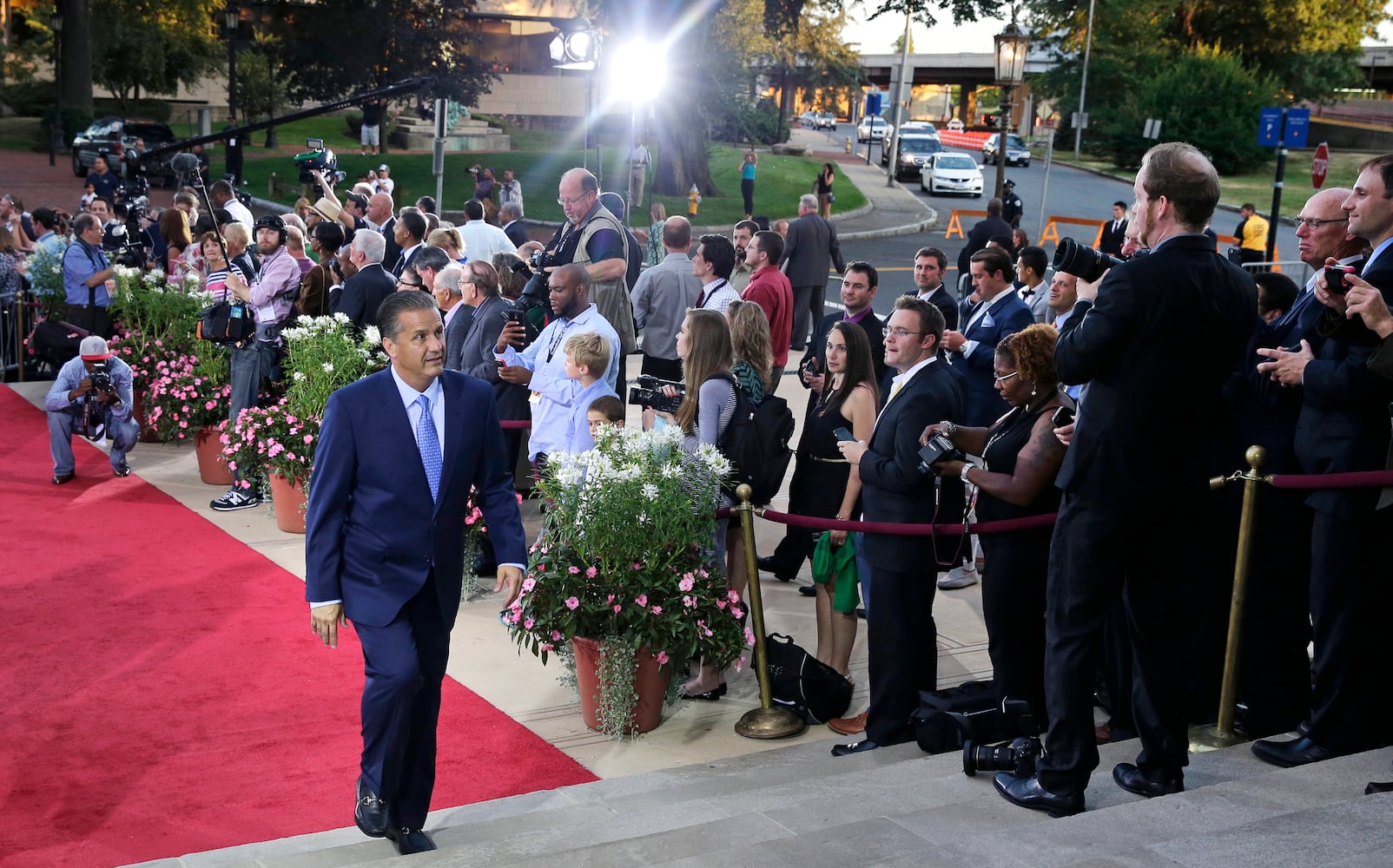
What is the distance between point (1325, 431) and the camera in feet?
16.7

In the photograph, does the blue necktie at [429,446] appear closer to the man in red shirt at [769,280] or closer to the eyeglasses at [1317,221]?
the eyeglasses at [1317,221]

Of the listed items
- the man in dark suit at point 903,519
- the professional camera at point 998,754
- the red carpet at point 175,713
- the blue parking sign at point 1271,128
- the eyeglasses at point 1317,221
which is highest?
the blue parking sign at point 1271,128

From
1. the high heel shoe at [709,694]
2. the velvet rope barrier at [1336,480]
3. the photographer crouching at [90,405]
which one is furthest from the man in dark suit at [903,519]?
the photographer crouching at [90,405]

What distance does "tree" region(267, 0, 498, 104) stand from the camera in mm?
45125

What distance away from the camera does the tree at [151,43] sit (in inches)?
2034

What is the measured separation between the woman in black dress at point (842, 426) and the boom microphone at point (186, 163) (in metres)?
10.1

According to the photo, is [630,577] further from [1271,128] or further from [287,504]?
[1271,128]

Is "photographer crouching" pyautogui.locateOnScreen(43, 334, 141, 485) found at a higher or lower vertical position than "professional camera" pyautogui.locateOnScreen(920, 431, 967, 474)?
lower

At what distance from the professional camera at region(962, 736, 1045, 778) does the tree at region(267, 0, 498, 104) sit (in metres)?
43.0

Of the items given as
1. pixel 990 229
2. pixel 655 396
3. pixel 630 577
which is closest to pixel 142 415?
pixel 655 396

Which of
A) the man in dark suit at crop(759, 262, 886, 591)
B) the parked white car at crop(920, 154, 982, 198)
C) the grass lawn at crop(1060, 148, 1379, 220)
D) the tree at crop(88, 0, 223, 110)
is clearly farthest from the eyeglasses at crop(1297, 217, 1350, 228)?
the tree at crop(88, 0, 223, 110)

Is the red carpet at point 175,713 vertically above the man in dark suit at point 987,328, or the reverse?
the man in dark suit at point 987,328

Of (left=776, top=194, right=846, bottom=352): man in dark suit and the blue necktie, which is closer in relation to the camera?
the blue necktie

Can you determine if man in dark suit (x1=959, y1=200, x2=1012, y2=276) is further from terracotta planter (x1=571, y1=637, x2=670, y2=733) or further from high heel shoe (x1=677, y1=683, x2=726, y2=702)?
terracotta planter (x1=571, y1=637, x2=670, y2=733)
